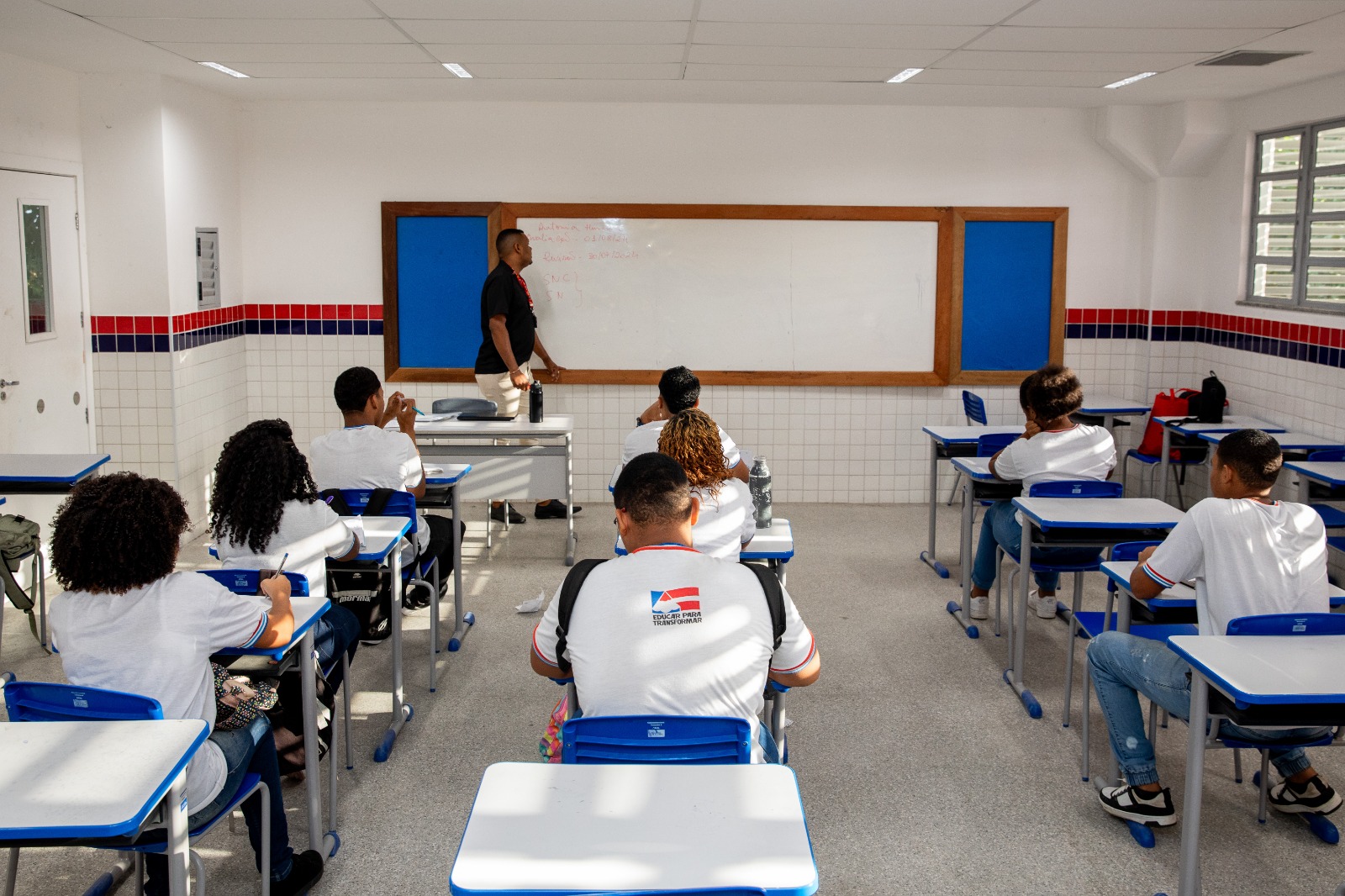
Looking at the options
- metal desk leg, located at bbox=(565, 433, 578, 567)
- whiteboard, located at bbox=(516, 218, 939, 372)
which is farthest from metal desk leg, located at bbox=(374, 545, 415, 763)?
whiteboard, located at bbox=(516, 218, 939, 372)

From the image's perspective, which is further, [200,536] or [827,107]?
[827,107]

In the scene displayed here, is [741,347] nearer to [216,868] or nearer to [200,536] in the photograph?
[200,536]

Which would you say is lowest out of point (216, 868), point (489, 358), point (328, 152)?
point (216, 868)

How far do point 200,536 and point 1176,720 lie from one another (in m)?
5.72

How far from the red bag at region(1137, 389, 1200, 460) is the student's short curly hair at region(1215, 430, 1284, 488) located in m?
4.06

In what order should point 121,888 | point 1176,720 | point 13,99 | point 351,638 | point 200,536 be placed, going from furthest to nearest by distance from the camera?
point 200,536 < point 13,99 < point 1176,720 < point 351,638 < point 121,888

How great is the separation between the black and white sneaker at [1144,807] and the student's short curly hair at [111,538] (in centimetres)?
292

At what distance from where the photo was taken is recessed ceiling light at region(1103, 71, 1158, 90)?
6383 millimetres

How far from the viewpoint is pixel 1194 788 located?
9.85 feet

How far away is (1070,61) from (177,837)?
221 inches

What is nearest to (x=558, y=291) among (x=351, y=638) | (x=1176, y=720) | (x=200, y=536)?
(x=200, y=536)

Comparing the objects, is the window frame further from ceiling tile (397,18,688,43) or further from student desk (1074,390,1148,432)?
ceiling tile (397,18,688,43)

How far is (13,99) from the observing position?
5.93 metres

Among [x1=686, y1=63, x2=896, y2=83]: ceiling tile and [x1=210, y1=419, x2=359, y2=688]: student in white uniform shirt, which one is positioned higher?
[x1=686, y1=63, x2=896, y2=83]: ceiling tile
